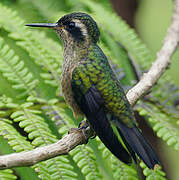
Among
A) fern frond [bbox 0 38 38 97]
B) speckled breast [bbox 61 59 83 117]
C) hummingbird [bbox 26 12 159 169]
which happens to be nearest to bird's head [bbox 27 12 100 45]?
hummingbird [bbox 26 12 159 169]

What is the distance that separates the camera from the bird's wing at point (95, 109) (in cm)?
246

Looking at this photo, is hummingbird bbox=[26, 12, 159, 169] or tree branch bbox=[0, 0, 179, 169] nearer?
tree branch bbox=[0, 0, 179, 169]

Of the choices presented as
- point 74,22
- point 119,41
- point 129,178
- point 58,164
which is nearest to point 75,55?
point 74,22

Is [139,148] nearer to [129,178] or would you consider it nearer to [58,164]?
[129,178]

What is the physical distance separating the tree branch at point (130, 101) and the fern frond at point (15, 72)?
3.43ft

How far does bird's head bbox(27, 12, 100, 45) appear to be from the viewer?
9.68 feet

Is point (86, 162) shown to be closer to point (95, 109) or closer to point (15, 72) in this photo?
point (95, 109)

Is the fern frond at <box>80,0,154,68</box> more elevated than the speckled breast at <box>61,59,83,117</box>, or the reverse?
the fern frond at <box>80,0,154,68</box>

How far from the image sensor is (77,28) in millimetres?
2973

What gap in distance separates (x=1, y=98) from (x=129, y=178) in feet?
4.61

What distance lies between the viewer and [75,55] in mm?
2938

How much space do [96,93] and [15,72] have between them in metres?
1.07

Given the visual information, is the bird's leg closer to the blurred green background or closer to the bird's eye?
the bird's eye

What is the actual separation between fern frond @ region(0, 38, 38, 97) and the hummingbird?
1.91ft
